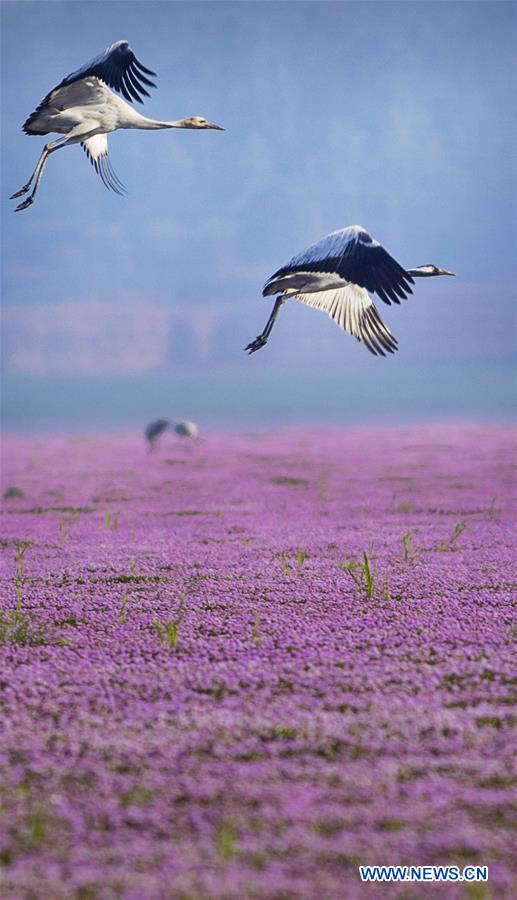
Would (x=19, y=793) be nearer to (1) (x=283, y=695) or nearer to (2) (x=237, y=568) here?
(1) (x=283, y=695)

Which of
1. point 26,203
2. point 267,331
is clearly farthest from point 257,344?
point 26,203

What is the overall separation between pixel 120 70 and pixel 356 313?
4.04 metres

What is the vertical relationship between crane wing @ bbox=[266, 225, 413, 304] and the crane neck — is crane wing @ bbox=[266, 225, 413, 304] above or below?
below

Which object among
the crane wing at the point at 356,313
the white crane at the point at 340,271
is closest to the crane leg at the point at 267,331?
the white crane at the point at 340,271

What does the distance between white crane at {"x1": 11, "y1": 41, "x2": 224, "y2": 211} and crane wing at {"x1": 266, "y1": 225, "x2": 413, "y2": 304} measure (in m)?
1.68

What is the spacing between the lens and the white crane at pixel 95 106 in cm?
763

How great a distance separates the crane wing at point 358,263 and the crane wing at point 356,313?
1880mm

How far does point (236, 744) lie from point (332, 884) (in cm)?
129

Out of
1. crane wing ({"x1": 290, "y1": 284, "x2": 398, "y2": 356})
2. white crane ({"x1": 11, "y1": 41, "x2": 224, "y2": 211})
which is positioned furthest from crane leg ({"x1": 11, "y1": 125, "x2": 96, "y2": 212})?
crane wing ({"x1": 290, "y1": 284, "x2": 398, "y2": 356})

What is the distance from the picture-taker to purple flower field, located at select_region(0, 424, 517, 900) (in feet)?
11.3

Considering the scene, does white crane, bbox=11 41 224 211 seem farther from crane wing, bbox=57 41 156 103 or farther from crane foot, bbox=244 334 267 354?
crane foot, bbox=244 334 267 354

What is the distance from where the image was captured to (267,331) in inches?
319

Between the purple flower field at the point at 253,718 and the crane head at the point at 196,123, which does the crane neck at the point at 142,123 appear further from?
the purple flower field at the point at 253,718

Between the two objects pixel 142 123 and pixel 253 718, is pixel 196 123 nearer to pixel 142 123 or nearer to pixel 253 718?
pixel 142 123
